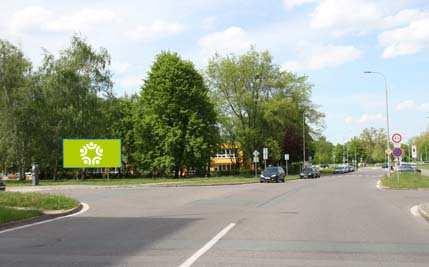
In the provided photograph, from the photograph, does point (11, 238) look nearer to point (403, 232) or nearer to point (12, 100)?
point (403, 232)

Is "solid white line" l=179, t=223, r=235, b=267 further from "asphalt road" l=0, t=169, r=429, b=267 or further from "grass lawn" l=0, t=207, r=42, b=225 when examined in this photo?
"grass lawn" l=0, t=207, r=42, b=225

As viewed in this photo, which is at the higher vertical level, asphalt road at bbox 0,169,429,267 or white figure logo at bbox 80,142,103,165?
white figure logo at bbox 80,142,103,165

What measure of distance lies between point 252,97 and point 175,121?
15.8 meters

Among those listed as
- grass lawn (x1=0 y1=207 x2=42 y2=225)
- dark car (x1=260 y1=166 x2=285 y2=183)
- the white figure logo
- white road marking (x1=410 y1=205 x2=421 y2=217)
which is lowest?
white road marking (x1=410 y1=205 x2=421 y2=217)

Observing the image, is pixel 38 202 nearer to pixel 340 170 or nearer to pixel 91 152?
pixel 91 152

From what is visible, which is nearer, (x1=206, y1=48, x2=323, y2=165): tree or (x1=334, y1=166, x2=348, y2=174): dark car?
(x1=206, y1=48, x2=323, y2=165): tree

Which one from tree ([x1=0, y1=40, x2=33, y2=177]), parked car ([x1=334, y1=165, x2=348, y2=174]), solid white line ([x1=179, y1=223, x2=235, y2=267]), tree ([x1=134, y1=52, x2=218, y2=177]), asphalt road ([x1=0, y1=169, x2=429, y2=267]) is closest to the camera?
solid white line ([x1=179, y1=223, x2=235, y2=267])

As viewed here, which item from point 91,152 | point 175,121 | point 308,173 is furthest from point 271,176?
point 308,173

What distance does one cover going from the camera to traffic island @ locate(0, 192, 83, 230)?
55.0ft

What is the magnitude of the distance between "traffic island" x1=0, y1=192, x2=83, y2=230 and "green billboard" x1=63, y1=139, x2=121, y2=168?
27283 mm

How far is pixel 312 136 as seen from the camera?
9344 cm

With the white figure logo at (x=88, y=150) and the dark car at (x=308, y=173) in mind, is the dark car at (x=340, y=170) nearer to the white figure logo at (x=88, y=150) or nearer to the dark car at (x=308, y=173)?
the dark car at (x=308, y=173)

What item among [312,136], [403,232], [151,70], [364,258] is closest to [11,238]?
[364,258]

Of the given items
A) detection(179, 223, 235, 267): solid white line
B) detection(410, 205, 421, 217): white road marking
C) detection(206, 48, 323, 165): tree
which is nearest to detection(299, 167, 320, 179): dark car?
detection(206, 48, 323, 165): tree
